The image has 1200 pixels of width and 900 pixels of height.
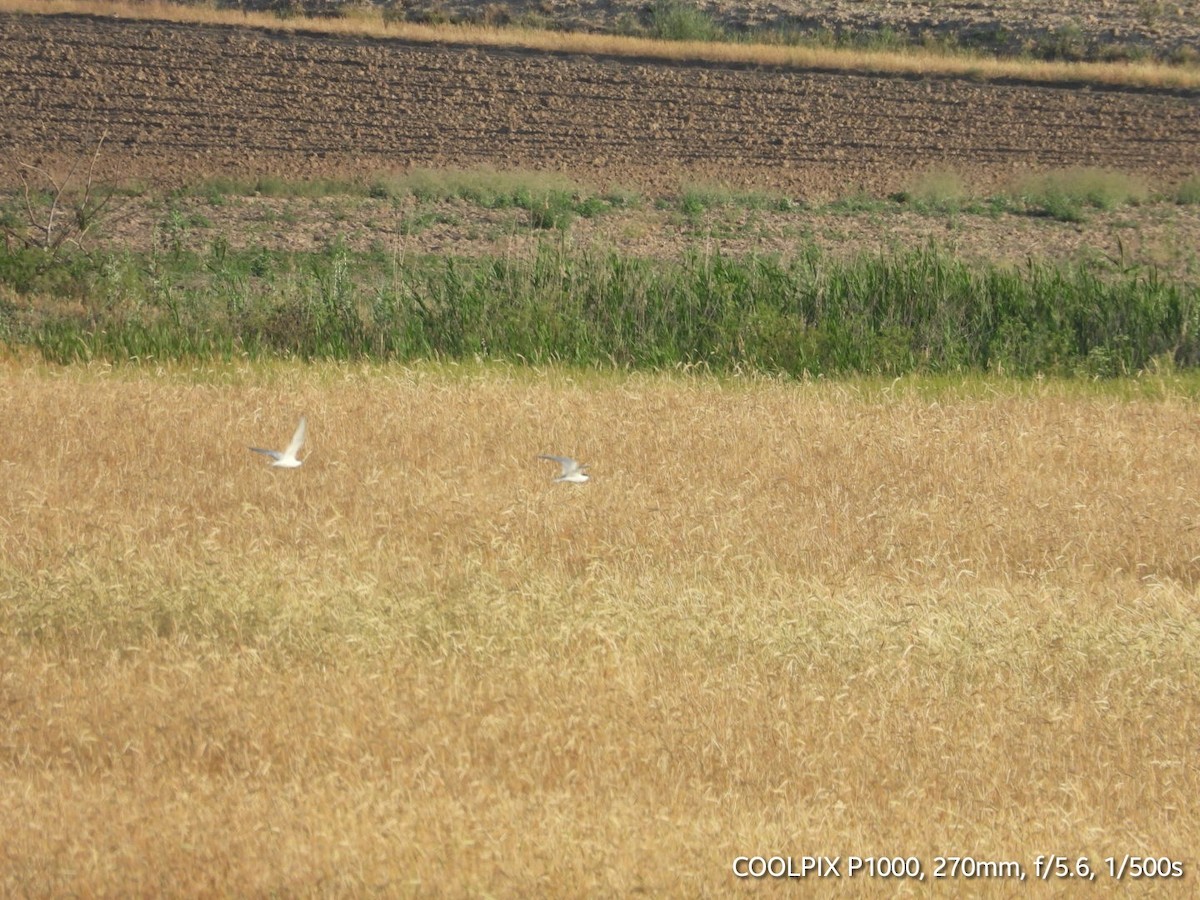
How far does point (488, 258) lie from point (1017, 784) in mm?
11120

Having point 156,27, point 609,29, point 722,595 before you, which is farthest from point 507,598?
point 609,29

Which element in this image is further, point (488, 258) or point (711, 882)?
point (488, 258)

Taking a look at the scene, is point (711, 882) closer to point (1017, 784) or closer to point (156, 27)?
point (1017, 784)

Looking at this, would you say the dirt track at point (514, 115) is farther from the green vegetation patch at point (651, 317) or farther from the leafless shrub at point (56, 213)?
the green vegetation patch at point (651, 317)

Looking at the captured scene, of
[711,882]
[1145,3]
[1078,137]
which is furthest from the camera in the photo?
[1145,3]

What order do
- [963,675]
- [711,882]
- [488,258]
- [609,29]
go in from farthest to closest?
[609,29], [488,258], [963,675], [711,882]

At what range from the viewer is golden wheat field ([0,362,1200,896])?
452 cm

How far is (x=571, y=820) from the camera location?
4.57m

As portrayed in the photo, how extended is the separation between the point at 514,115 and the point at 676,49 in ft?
20.5

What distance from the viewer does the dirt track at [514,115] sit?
1098 inches

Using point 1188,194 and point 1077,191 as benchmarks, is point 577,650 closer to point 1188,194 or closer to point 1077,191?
point 1077,191

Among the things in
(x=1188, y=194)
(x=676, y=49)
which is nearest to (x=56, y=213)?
(x=676, y=49)

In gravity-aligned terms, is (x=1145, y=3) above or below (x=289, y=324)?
→ above

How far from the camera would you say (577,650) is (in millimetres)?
6059
